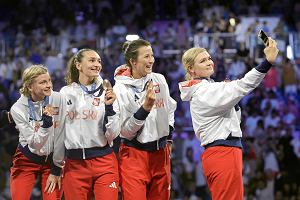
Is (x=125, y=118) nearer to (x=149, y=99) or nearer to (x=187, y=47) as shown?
(x=149, y=99)

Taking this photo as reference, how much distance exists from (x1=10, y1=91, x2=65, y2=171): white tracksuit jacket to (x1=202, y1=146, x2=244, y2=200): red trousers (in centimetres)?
143

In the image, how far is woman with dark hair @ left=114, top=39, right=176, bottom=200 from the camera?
6531 millimetres

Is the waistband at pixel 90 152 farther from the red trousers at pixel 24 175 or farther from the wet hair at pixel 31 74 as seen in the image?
the wet hair at pixel 31 74

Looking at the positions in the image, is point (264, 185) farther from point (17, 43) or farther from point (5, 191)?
point (17, 43)

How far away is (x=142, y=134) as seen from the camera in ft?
21.5

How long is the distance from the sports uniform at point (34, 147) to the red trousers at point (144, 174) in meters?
0.62

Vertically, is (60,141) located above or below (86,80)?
below

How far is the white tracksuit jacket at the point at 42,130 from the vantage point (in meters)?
6.61

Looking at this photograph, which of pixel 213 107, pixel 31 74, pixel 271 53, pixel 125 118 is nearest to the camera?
pixel 271 53

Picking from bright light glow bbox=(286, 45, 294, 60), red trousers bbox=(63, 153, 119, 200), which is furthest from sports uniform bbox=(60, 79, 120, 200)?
bright light glow bbox=(286, 45, 294, 60)

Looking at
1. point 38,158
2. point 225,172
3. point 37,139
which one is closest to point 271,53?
point 225,172

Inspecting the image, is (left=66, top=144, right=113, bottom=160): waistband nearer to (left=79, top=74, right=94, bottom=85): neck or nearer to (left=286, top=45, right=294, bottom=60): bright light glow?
(left=79, top=74, right=94, bottom=85): neck

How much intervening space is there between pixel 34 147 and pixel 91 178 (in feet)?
2.08

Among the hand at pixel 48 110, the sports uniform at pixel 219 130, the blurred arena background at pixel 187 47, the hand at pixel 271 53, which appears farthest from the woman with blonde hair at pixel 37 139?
the blurred arena background at pixel 187 47
